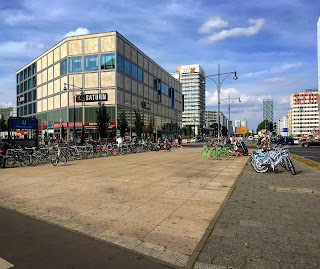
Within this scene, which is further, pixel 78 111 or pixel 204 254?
pixel 78 111

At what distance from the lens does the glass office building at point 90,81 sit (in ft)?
168

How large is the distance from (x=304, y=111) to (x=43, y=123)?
155 m

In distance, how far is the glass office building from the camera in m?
51.3

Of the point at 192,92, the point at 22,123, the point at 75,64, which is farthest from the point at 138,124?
the point at 192,92

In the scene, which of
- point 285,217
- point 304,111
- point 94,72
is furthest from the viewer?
point 304,111

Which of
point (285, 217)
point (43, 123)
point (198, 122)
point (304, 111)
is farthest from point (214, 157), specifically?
point (304, 111)

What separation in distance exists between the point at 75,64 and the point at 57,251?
5503 cm

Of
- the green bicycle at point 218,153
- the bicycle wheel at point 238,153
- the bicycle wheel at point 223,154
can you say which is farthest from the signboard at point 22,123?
the bicycle wheel at point 238,153

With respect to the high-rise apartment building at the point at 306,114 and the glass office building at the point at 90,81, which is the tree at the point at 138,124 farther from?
the high-rise apartment building at the point at 306,114

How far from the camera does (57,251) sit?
3.56 m

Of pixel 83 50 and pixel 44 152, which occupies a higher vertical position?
pixel 83 50

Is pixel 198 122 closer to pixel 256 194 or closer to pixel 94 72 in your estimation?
pixel 94 72

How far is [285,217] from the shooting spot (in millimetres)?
4852

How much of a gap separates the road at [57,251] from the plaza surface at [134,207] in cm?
22
